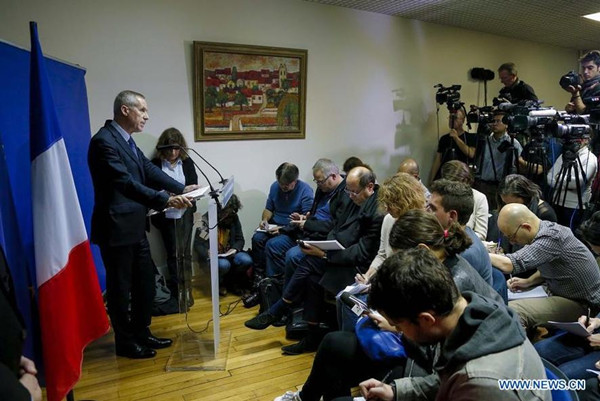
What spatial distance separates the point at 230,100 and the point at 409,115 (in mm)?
2161

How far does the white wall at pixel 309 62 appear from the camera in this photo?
3.17 metres

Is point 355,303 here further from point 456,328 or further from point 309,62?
point 309,62

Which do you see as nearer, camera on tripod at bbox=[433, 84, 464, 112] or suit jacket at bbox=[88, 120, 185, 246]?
suit jacket at bbox=[88, 120, 185, 246]

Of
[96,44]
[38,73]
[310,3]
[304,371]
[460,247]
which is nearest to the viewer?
[460,247]

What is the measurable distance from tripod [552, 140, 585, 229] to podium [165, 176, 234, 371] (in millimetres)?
2162

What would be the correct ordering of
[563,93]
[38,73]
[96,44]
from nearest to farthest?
[38,73]
[96,44]
[563,93]

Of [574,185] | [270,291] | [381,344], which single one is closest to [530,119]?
[574,185]

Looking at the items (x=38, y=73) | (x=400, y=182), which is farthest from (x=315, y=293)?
(x=38, y=73)

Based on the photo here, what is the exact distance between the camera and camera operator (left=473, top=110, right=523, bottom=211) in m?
3.79

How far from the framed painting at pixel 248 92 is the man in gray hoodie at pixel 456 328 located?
287 centimetres

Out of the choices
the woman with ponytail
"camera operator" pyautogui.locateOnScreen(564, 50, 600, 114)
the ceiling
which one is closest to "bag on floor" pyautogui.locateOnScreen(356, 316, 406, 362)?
the woman with ponytail

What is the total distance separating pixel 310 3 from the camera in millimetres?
3943

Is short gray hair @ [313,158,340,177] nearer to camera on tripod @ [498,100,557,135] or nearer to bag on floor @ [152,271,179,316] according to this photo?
camera on tripod @ [498,100,557,135]

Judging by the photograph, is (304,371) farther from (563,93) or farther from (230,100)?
(563,93)
